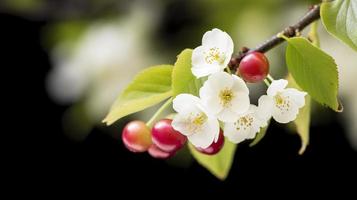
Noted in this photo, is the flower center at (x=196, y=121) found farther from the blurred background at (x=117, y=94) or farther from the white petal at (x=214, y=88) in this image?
the blurred background at (x=117, y=94)

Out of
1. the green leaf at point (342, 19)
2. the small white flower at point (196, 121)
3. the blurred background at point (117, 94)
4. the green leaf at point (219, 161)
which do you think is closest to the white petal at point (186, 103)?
the small white flower at point (196, 121)

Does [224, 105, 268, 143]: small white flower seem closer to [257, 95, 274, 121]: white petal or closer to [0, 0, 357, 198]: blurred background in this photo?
[257, 95, 274, 121]: white petal

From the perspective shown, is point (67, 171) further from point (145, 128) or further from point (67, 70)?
point (145, 128)

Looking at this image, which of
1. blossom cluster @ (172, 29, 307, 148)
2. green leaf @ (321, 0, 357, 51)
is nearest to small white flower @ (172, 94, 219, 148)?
blossom cluster @ (172, 29, 307, 148)

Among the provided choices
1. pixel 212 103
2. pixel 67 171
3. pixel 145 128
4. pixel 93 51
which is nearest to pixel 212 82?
pixel 212 103

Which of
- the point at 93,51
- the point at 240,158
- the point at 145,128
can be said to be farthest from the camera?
the point at 240,158

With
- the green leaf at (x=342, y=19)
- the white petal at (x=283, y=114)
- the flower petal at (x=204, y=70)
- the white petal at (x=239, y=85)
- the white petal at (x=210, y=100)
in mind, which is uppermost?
the green leaf at (x=342, y=19)

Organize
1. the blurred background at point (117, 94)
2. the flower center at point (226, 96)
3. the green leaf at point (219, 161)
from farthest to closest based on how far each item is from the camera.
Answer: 1. the blurred background at point (117, 94)
2. the green leaf at point (219, 161)
3. the flower center at point (226, 96)
